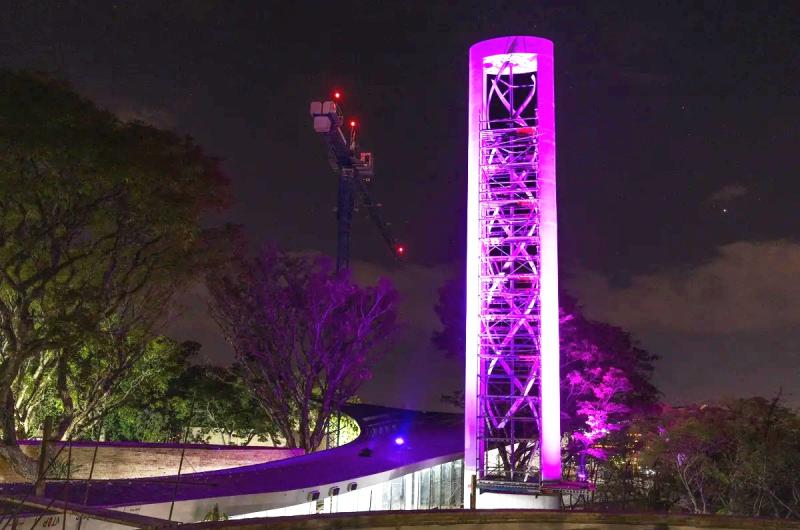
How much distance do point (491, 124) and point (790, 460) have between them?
9.87 meters

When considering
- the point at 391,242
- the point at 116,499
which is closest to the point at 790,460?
the point at 116,499

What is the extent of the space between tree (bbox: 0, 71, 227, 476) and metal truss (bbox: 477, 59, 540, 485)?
6.48 metres

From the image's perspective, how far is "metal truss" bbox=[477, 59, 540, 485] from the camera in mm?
16312

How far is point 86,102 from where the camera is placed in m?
13.8

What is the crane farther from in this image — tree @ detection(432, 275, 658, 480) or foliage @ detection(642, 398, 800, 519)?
foliage @ detection(642, 398, 800, 519)

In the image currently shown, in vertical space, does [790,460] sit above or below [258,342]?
A: below

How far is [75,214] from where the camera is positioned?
15.1 metres

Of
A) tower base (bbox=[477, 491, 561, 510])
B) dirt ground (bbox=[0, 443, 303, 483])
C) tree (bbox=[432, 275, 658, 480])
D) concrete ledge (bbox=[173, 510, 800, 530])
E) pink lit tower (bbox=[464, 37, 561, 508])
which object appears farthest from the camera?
tree (bbox=[432, 275, 658, 480])

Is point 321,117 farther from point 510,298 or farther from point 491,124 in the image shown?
point 510,298

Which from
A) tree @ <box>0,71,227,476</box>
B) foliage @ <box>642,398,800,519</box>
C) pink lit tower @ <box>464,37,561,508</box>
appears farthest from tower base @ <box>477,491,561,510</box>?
tree @ <box>0,71,227,476</box>

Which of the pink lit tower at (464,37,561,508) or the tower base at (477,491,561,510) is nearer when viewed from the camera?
the tower base at (477,491,561,510)

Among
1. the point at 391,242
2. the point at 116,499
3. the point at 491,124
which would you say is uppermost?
the point at 391,242

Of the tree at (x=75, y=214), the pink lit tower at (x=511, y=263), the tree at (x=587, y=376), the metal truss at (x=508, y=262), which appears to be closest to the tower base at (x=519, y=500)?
the pink lit tower at (x=511, y=263)

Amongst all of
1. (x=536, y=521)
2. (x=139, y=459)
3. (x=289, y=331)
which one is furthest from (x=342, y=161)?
(x=536, y=521)
